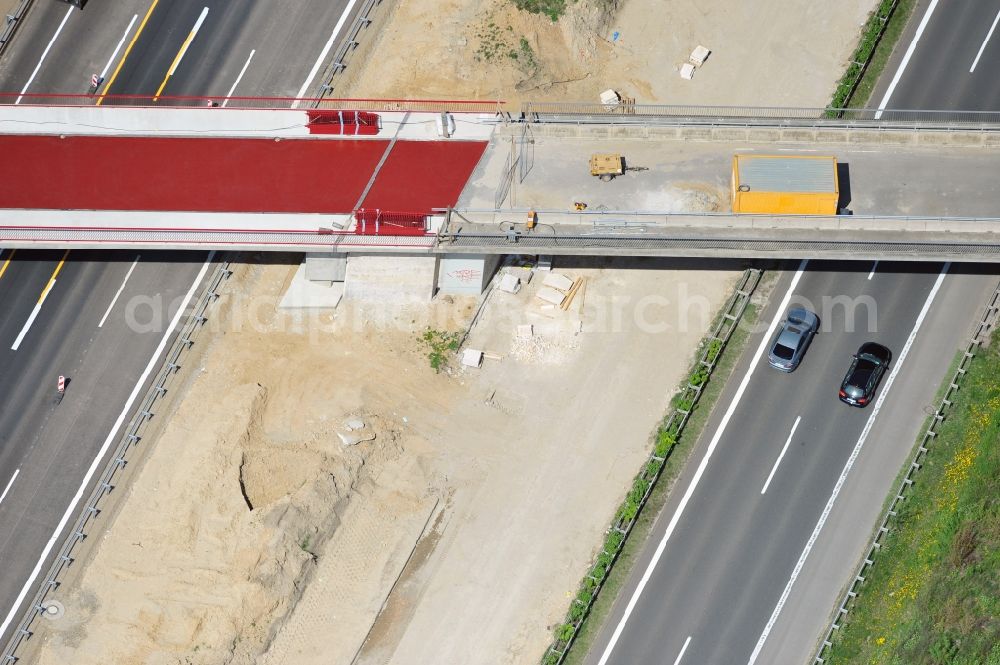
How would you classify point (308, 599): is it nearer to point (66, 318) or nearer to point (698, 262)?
point (66, 318)

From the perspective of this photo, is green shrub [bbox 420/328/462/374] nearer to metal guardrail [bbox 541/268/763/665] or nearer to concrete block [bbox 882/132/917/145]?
metal guardrail [bbox 541/268/763/665]

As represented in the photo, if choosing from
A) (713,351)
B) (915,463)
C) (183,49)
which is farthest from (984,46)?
(183,49)

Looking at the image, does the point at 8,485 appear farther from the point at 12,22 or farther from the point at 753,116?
the point at 753,116

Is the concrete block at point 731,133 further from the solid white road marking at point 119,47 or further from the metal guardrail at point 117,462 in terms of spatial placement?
the solid white road marking at point 119,47

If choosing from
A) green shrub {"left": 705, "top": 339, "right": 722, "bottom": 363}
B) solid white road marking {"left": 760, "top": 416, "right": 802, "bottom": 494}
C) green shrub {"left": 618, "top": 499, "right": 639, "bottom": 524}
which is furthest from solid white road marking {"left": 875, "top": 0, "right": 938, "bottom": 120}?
green shrub {"left": 618, "top": 499, "right": 639, "bottom": 524}

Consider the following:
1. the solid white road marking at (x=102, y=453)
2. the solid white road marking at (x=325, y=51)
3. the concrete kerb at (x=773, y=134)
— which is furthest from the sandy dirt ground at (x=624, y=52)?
the solid white road marking at (x=102, y=453)
